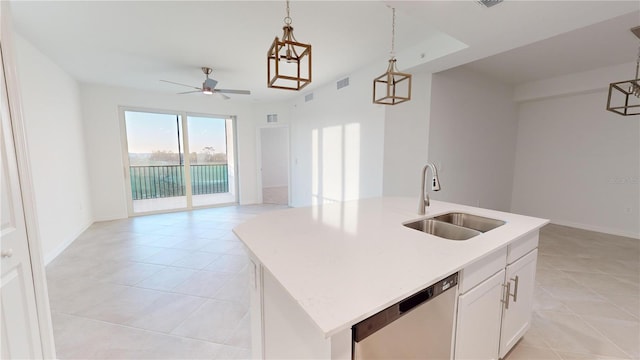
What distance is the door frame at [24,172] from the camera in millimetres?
1255

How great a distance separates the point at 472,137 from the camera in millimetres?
4387

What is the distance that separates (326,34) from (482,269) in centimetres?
274

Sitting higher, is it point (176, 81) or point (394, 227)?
point (176, 81)

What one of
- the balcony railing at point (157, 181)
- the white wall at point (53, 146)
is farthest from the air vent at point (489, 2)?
the balcony railing at point (157, 181)

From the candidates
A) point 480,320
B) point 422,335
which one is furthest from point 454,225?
point 422,335

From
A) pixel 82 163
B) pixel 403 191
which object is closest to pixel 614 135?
pixel 403 191

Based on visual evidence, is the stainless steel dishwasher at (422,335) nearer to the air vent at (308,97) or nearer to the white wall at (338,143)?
the white wall at (338,143)

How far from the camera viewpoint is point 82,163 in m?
4.74

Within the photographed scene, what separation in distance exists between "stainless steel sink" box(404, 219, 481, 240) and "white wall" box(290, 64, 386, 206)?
208cm

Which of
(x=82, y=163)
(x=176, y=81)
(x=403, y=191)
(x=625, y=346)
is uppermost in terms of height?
(x=176, y=81)

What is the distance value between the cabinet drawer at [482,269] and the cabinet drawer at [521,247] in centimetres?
7

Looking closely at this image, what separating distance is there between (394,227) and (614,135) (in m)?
5.45

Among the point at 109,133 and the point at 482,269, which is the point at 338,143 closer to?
the point at 482,269

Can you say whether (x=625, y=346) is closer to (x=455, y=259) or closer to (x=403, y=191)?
(x=455, y=259)
